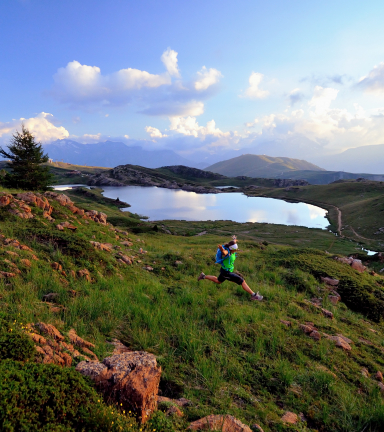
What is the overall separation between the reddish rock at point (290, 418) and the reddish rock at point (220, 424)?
3.59 feet

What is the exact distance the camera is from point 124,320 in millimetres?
7465

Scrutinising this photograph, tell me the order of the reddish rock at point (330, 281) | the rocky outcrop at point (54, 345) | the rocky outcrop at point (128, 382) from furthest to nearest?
the reddish rock at point (330, 281) → the rocky outcrop at point (54, 345) → the rocky outcrop at point (128, 382)

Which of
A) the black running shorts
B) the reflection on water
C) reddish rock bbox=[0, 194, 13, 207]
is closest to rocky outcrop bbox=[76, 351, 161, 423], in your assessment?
the black running shorts

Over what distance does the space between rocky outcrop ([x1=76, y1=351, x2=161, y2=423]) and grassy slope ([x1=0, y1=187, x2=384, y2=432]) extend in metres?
0.54

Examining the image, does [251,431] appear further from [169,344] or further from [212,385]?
[169,344]

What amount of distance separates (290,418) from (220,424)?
1.72 metres

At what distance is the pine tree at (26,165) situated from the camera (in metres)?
36.4

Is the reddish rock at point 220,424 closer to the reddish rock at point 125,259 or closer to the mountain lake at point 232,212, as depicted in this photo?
the reddish rock at point 125,259

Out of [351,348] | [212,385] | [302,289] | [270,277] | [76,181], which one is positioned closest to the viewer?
[212,385]

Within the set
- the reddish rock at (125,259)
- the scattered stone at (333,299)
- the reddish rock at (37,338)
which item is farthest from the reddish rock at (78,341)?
the scattered stone at (333,299)

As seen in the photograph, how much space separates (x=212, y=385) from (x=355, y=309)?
1082 cm

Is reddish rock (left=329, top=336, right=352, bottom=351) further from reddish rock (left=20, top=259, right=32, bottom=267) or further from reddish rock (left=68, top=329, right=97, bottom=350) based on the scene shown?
reddish rock (left=20, top=259, right=32, bottom=267)

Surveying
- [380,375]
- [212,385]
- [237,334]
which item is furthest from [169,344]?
[380,375]

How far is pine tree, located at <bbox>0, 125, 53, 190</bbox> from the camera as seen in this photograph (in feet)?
119
